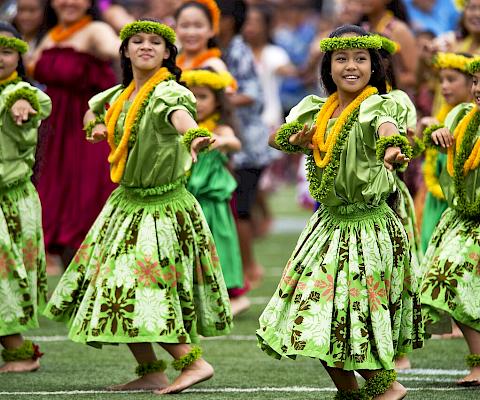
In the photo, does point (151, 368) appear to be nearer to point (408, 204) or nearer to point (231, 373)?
point (231, 373)

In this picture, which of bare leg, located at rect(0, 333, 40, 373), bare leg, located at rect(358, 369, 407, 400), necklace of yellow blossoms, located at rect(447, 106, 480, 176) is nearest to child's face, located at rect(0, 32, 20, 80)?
bare leg, located at rect(0, 333, 40, 373)

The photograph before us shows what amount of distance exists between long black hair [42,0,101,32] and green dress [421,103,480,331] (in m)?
3.30

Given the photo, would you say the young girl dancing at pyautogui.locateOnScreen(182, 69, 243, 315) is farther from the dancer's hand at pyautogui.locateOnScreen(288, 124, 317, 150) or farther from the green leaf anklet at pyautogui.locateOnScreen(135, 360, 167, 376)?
the dancer's hand at pyautogui.locateOnScreen(288, 124, 317, 150)

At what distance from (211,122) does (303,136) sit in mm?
2653

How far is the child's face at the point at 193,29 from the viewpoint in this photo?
907cm

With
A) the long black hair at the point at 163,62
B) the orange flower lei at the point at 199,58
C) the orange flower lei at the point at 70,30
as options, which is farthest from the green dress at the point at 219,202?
the long black hair at the point at 163,62

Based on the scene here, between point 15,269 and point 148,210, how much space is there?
0.84 metres

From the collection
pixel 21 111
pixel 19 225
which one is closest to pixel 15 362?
pixel 19 225

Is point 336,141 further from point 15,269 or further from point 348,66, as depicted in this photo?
point 15,269

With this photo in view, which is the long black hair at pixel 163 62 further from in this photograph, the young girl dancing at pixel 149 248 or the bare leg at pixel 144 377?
the bare leg at pixel 144 377

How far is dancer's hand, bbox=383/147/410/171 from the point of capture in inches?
217

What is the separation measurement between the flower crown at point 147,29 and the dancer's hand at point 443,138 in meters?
1.35

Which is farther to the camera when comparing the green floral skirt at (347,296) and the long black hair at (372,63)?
the long black hair at (372,63)

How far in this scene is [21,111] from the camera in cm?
695
